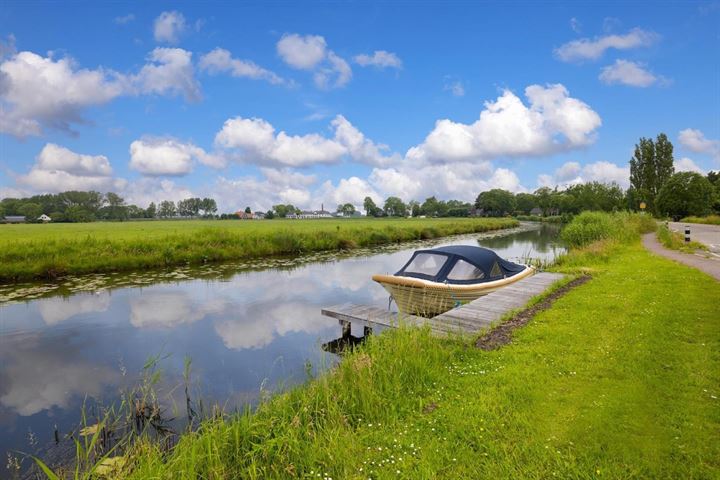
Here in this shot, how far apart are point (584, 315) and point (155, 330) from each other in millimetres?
10707

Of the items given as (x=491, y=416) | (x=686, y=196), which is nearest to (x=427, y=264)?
(x=491, y=416)

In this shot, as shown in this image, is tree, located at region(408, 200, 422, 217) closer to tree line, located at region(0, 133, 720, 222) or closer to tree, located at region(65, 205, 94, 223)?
tree line, located at region(0, 133, 720, 222)

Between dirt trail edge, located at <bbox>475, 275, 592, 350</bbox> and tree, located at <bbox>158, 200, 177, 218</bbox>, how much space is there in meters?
155

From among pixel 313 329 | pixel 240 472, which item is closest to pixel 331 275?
pixel 313 329

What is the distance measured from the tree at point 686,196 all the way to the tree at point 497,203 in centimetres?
8672

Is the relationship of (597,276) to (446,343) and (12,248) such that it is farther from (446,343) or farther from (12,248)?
(12,248)

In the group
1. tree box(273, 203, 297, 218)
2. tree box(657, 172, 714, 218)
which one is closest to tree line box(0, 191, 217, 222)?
tree box(273, 203, 297, 218)

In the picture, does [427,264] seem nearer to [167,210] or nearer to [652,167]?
[652,167]

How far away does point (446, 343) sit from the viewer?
6.62 m

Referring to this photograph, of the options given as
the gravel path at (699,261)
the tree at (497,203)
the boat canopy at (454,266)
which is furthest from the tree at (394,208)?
the boat canopy at (454,266)

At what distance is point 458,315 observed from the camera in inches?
335

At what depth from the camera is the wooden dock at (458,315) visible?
7.71 metres

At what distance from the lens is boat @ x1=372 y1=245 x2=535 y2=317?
10.9m

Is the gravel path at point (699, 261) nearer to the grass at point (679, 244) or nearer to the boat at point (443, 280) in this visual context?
the grass at point (679, 244)
